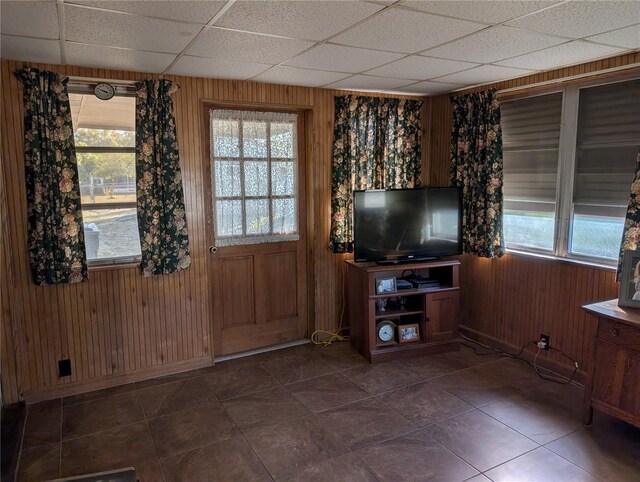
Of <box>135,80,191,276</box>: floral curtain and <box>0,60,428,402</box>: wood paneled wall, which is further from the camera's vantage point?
<box>135,80,191,276</box>: floral curtain

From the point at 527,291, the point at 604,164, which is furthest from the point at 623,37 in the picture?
the point at 527,291

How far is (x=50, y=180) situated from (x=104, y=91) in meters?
0.75

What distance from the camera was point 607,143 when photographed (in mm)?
3246

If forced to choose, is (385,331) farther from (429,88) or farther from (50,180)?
(50,180)

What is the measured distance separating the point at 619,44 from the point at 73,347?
416 centimetres

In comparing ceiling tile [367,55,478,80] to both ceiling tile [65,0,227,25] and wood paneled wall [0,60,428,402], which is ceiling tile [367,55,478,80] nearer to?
wood paneled wall [0,60,428,402]

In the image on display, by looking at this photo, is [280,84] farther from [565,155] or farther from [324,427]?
[324,427]

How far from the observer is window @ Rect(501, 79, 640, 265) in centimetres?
319

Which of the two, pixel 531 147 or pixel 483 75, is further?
pixel 531 147

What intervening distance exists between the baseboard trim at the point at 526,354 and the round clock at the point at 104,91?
3.71 meters

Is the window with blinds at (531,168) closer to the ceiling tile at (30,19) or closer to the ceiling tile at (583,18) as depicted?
the ceiling tile at (583,18)

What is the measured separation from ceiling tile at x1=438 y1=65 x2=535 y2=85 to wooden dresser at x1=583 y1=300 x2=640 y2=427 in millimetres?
1808

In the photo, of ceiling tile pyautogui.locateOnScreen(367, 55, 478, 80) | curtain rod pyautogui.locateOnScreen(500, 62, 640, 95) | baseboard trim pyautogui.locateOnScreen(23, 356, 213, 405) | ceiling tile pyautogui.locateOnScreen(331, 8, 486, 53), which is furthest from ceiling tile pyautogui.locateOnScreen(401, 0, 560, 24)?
baseboard trim pyautogui.locateOnScreen(23, 356, 213, 405)

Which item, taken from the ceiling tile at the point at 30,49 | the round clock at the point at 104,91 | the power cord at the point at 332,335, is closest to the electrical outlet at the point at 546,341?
the power cord at the point at 332,335
